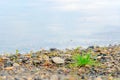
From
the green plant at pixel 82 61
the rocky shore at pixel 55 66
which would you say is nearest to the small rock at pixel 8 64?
the rocky shore at pixel 55 66

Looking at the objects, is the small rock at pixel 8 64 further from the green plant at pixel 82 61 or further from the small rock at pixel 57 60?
the green plant at pixel 82 61

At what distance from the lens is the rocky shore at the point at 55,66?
302 inches

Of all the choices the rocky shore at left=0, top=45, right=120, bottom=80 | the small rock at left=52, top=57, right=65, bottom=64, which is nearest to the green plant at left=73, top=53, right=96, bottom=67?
the rocky shore at left=0, top=45, right=120, bottom=80

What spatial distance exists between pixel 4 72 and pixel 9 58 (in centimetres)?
129

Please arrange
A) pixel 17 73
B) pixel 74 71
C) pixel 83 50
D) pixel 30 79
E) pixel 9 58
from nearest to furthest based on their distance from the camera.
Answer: pixel 30 79
pixel 17 73
pixel 74 71
pixel 9 58
pixel 83 50

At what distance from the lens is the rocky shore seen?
7669 millimetres

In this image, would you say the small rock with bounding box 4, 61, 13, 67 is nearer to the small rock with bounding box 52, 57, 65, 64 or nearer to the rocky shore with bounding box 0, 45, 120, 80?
the rocky shore with bounding box 0, 45, 120, 80

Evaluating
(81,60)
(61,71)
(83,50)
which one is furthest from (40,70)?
(83,50)

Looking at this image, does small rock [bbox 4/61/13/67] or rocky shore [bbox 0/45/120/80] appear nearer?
rocky shore [bbox 0/45/120/80]

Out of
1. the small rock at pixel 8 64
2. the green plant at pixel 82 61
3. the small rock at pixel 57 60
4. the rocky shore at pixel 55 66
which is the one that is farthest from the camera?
the small rock at pixel 57 60

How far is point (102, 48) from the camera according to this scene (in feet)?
35.7

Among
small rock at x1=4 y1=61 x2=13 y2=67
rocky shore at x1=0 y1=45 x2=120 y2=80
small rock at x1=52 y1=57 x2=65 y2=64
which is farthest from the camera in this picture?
small rock at x1=52 y1=57 x2=65 y2=64

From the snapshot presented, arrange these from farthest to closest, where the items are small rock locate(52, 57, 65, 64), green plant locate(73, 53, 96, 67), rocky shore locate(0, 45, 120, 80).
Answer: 1. small rock locate(52, 57, 65, 64)
2. green plant locate(73, 53, 96, 67)
3. rocky shore locate(0, 45, 120, 80)

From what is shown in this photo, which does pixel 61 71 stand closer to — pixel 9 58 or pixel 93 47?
pixel 9 58
